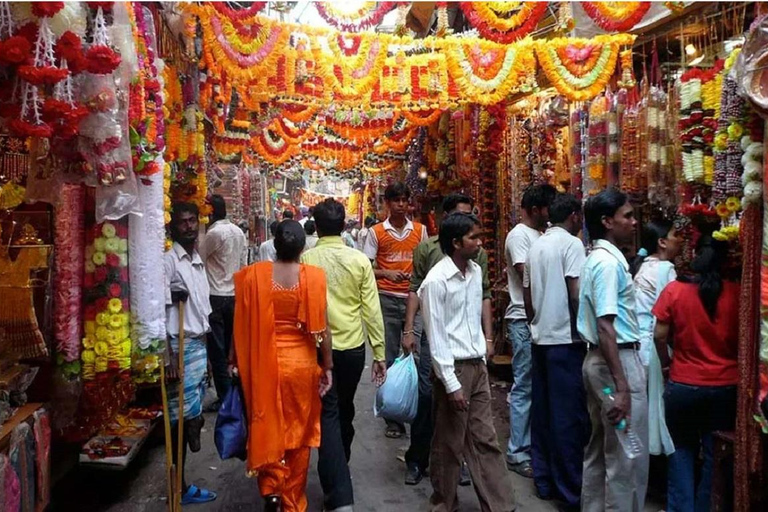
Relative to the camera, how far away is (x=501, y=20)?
6.23 meters

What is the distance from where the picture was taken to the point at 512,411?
16.2 feet

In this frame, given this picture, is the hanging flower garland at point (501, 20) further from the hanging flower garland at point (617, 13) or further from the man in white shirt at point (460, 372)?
the man in white shirt at point (460, 372)

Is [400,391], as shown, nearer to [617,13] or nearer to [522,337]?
[522,337]

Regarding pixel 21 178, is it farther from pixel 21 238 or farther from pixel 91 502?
pixel 91 502

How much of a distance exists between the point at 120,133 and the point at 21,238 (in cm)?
101

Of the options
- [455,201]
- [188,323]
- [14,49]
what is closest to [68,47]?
[14,49]

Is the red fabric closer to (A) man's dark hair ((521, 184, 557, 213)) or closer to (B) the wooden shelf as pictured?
(A) man's dark hair ((521, 184, 557, 213))

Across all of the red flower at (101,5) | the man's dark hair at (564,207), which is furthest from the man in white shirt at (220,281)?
the red flower at (101,5)

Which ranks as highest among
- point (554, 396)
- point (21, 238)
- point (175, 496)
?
point (21, 238)

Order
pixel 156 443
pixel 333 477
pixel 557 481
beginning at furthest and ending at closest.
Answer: pixel 156 443, pixel 557 481, pixel 333 477

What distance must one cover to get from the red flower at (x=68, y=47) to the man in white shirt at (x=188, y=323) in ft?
5.63

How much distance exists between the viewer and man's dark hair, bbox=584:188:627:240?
346 cm

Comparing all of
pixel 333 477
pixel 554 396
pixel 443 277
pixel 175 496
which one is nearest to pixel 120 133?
pixel 443 277

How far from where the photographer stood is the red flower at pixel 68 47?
2.68 m
